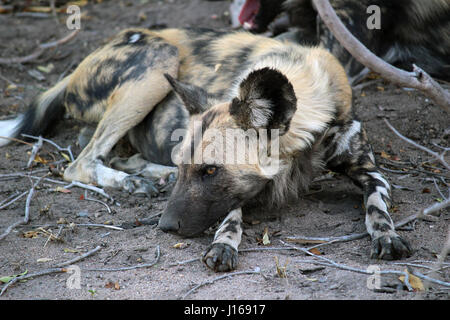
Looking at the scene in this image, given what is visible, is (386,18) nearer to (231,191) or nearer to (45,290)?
(231,191)

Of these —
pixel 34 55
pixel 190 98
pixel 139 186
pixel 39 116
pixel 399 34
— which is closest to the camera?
pixel 190 98

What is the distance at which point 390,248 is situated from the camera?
2.41 meters

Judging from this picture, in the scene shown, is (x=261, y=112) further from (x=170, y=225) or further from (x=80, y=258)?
(x=80, y=258)

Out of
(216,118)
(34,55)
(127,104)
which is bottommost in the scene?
(34,55)

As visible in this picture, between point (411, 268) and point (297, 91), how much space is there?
0.98 m

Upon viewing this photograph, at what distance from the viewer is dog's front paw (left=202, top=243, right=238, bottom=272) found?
2.37 metres

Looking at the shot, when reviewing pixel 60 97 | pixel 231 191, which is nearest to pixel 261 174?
pixel 231 191

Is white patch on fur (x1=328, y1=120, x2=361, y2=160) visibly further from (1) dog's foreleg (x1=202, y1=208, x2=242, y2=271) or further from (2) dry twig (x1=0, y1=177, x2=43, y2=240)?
(2) dry twig (x1=0, y1=177, x2=43, y2=240)

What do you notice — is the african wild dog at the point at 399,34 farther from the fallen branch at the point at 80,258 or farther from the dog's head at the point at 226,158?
the fallen branch at the point at 80,258

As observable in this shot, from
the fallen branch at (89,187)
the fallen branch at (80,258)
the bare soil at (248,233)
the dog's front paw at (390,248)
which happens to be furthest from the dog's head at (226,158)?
the fallen branch at (89,187)

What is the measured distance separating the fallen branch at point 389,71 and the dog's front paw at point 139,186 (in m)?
1.43

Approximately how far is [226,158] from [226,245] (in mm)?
394

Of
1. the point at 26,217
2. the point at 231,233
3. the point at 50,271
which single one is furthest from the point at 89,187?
the point at 231,233

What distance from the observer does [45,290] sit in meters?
2.30
